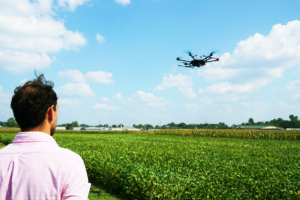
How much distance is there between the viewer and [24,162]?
152cm

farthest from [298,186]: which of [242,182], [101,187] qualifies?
[101,187]

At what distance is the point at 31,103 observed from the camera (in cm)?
170

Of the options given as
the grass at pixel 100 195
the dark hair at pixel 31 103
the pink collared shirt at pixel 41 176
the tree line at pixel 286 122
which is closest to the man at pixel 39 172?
the pink collared shirt at pixel 41 176

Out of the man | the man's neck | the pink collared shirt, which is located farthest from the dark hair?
the pink collared shirt

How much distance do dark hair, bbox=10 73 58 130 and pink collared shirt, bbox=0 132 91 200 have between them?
0.92 ft

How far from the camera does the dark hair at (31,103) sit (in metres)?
1.71

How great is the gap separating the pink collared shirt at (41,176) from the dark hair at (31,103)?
28 centimetres

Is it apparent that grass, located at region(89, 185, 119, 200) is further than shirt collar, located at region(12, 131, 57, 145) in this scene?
Yes

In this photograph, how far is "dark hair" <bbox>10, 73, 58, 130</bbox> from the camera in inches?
67.5

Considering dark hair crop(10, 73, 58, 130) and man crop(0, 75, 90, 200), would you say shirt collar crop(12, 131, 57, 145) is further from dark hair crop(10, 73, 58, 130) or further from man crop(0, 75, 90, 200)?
dark hair crop(10, 73, 58, 130)

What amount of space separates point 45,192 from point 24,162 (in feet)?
0.82

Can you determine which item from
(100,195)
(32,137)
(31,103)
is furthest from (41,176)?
(100,195)

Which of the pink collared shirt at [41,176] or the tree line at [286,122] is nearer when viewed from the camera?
the pink collared shirt at [41,176]

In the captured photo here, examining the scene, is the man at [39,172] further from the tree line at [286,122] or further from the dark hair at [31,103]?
the tree line at [286,122]
